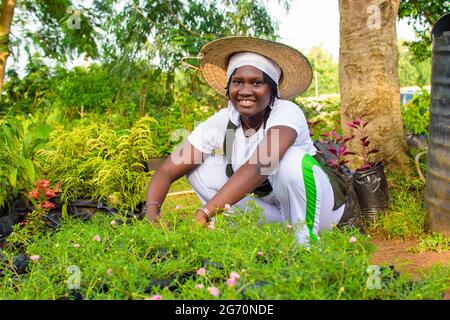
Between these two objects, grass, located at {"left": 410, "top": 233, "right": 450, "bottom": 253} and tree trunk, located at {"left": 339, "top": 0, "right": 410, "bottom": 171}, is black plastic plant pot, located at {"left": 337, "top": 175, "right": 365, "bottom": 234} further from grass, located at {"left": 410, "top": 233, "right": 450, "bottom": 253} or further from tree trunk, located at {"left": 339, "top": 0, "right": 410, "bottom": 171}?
tree trunk, located at {"left": 339, "top": 0, "right": 410, "bottom": 171}

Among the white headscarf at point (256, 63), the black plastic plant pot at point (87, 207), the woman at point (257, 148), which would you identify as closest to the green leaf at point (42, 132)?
the black plastic plant pot at point (87, 207)

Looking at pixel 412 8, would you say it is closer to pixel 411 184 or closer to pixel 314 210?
pixel 411 184

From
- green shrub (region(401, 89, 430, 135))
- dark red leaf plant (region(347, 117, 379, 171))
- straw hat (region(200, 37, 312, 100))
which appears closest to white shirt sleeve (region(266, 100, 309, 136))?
straw hat (region(200, 37, 312, 100))

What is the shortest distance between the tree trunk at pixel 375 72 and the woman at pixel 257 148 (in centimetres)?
145

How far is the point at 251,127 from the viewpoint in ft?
11.4

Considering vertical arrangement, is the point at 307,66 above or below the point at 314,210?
above

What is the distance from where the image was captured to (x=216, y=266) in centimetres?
226

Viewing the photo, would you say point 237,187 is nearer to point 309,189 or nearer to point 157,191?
point 309,189

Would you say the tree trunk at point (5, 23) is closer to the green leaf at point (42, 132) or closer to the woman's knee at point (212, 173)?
the green leaf at point (42, 132)

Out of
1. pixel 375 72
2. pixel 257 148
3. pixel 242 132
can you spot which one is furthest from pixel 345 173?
pixel 257 148

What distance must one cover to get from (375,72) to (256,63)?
190cm
